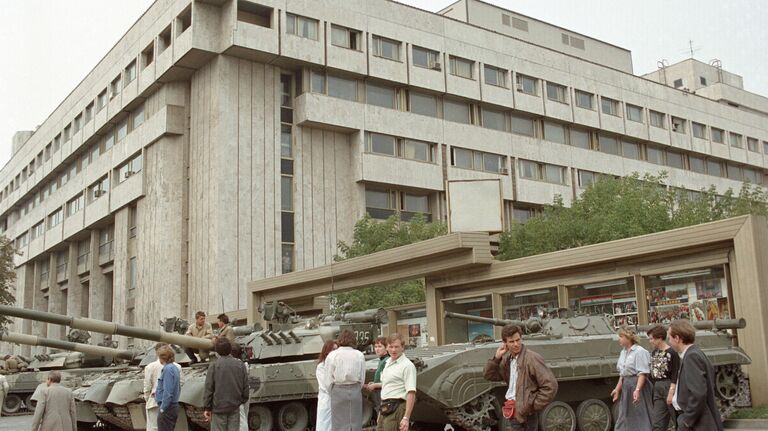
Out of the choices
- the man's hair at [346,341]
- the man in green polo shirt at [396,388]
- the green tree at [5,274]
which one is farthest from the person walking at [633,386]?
the green tree at [5,274]

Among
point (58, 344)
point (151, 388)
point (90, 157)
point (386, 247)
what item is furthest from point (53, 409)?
point (90, 157)

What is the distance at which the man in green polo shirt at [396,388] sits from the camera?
9.34m

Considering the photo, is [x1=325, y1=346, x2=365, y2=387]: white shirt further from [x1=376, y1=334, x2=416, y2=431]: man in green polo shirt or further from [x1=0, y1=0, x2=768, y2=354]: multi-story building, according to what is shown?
[x1=0, y1=0, x2=768, y2=354]: multi-story building

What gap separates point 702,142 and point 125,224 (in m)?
39.4

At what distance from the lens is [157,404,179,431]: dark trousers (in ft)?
38.6

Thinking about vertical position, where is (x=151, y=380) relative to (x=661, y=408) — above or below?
above

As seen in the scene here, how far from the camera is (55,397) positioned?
12.0 m

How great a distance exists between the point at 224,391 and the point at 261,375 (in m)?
3.96

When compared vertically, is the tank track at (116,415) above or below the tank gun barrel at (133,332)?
below

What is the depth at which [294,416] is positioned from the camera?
14883 mm

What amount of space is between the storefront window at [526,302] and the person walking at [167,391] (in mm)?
13348

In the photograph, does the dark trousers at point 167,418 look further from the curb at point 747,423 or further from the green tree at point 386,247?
the green tree at point 386,247

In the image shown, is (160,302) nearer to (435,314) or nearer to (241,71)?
(241,71)

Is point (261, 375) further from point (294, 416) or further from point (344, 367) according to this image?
point (344, 367)
